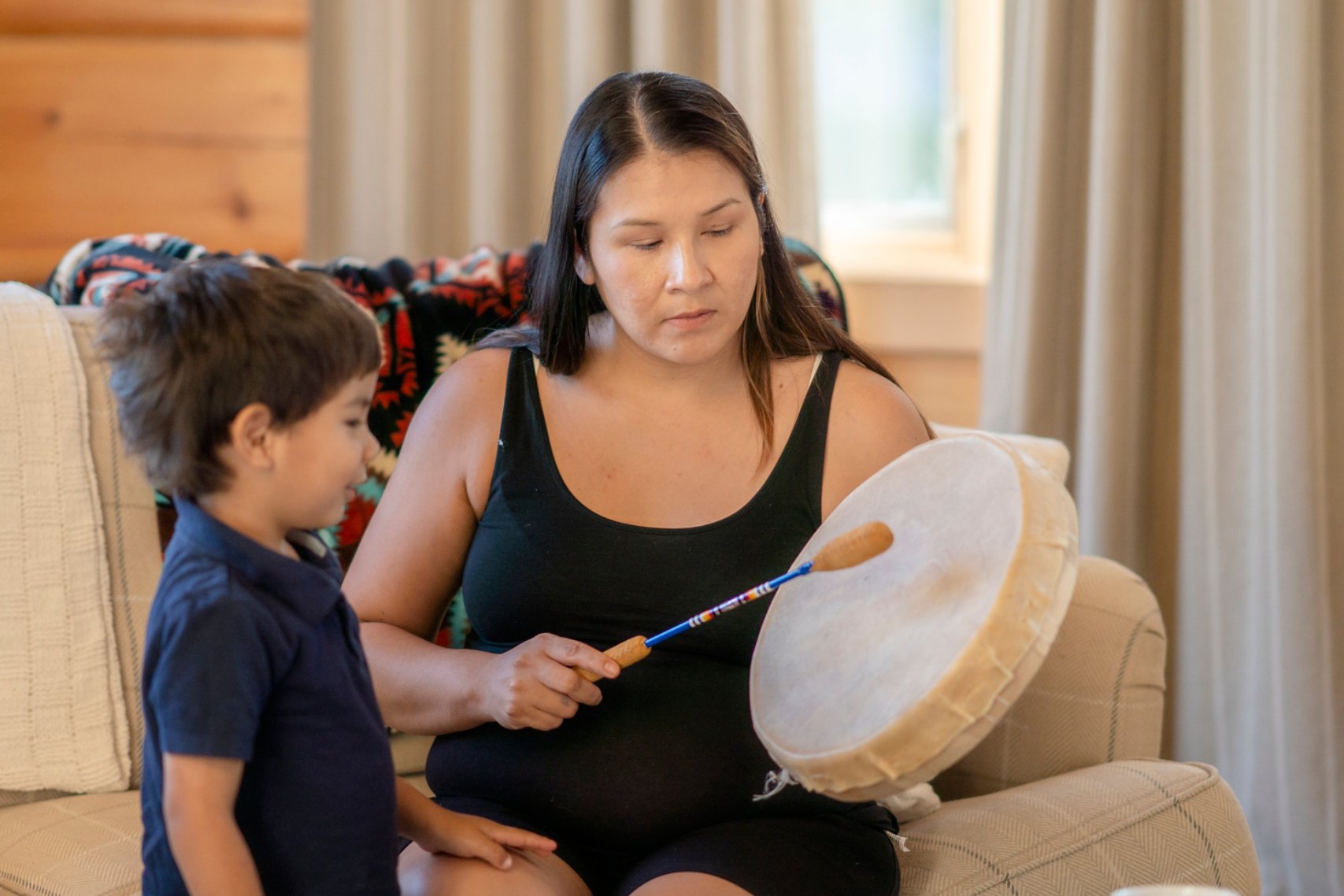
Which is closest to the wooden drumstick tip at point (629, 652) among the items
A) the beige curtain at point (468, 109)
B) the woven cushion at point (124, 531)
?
the woven cushion at point (124, 531)

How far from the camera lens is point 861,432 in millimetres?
1438

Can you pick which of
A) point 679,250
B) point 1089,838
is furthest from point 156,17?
point 1089,838

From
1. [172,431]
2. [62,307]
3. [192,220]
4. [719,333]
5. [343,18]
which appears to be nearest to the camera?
[172,431]

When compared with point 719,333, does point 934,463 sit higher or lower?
lower

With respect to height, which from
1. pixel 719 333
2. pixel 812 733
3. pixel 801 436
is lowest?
pixel 812 733

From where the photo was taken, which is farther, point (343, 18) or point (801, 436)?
point (343, 18)

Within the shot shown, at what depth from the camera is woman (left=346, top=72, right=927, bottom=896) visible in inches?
48.9

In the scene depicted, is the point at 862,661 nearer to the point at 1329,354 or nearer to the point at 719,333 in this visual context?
Answer: the point at 719,333

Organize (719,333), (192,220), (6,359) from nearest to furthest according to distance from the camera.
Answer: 1. (719,333)
2. (6,359)
3. (192,220)

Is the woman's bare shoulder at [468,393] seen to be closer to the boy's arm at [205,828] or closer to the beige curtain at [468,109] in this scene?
the boy's arm at [205,828]

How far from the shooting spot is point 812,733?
1.10 m

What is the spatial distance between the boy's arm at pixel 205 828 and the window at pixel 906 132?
6.15 feet

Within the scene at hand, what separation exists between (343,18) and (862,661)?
6.23 ft

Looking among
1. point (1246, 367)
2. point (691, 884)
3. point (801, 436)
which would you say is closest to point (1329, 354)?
point (1246, 367)
